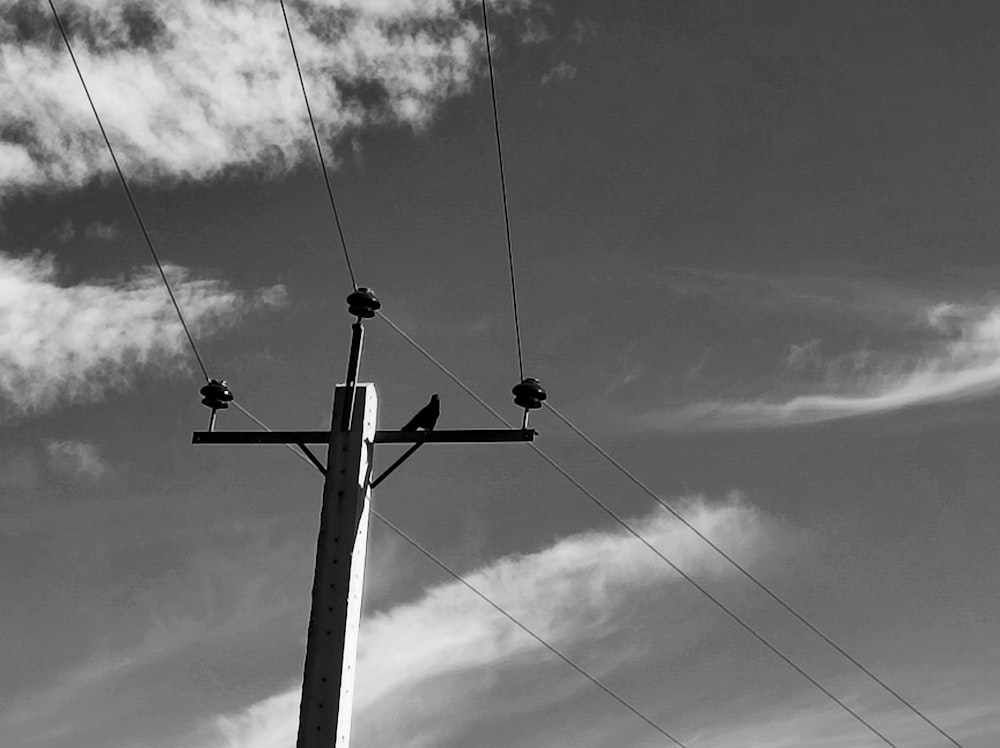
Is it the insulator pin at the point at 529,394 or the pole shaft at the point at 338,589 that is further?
the insulator pin at the point at 529,394

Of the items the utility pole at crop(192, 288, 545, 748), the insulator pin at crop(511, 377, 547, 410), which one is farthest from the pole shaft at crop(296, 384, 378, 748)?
the insulator pin at crop(511, 377, 547, 410)

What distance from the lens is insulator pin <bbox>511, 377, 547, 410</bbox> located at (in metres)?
9.73

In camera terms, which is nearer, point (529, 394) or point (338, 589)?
point (338, 589)

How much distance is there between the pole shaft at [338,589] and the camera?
7672 mm

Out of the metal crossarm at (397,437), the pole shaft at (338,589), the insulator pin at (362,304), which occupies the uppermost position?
the insulator pin at (362,304)

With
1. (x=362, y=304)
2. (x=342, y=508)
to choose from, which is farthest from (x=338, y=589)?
(x=362, y=304)

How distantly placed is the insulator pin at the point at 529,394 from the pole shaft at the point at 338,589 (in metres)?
1.36

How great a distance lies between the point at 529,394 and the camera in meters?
9.76

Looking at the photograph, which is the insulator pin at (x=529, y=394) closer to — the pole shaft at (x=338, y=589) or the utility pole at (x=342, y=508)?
the utility pole at (x=342, y=508)

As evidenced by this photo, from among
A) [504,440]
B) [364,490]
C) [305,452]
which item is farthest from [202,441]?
[504,440]

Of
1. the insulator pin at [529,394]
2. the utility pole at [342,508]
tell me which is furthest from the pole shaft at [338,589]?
the insulator pin at [529,394]

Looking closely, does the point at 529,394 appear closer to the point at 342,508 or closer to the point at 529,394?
the point at 529,394

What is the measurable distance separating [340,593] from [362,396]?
1648 mm

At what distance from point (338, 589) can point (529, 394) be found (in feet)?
8.21
